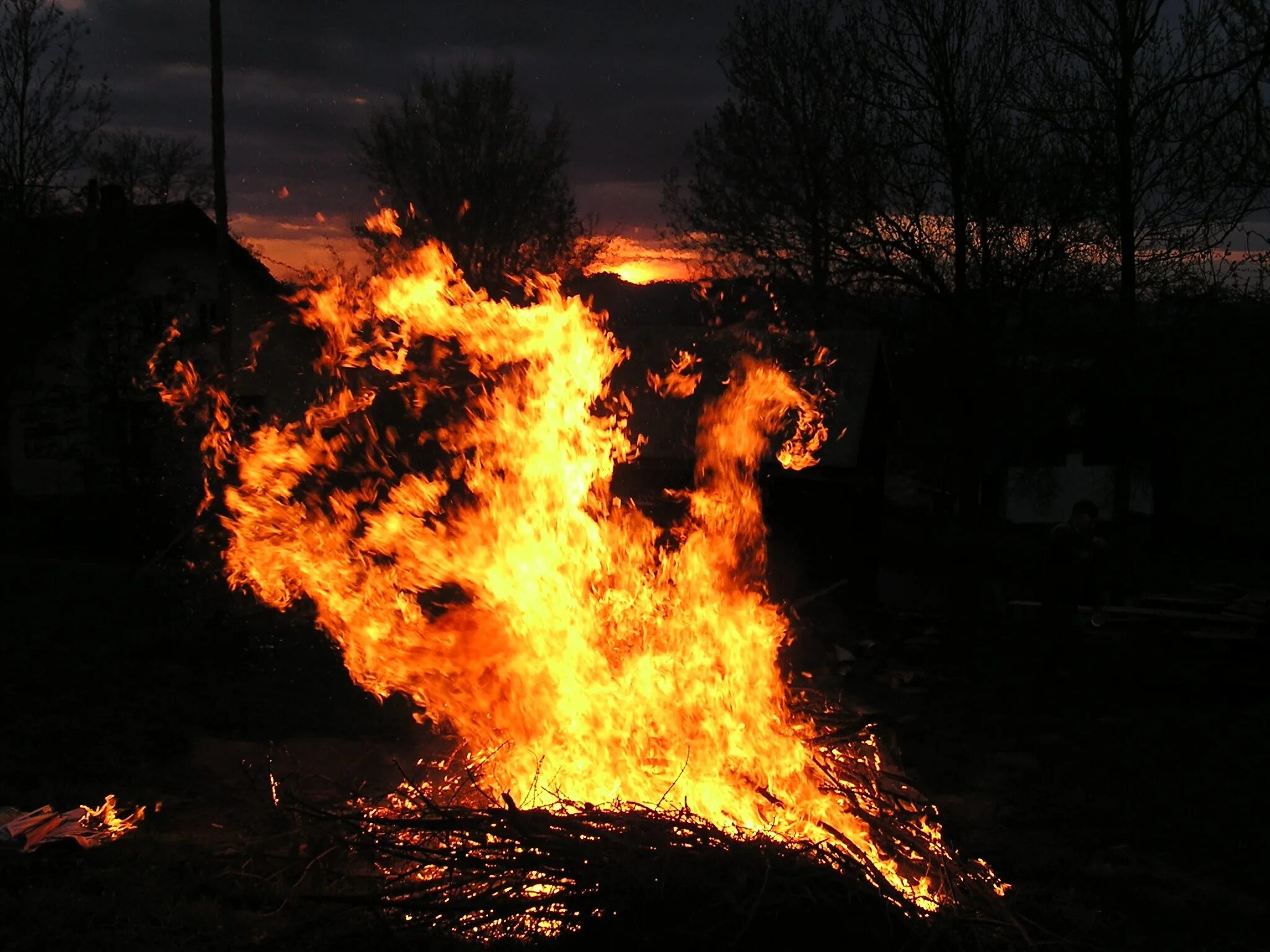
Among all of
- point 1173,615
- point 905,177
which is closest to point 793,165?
point 905,177

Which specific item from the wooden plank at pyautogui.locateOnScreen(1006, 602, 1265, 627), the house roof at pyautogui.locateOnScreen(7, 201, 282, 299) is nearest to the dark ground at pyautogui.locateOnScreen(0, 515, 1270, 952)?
the wooden plank at pyautogui.locateOnScreen(1006, 602, 1265, 627)

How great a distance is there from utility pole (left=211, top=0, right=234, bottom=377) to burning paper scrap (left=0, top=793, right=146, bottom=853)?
8.02 m

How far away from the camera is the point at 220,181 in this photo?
13945 millimetres

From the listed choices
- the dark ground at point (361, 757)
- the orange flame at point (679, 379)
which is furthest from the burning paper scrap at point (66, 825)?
the orange flame at point (679, 379)

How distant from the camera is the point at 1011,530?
23.6 meters

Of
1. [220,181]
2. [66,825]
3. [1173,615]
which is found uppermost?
[220,181]

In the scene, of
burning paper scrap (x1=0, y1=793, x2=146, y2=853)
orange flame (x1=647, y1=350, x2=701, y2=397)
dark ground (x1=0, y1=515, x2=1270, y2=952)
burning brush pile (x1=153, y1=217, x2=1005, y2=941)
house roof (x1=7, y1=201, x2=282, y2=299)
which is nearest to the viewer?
burning brush pile (x1=153, y1=217, x2=1005, y2=941)

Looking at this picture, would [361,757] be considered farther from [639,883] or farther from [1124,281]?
[1124,281]

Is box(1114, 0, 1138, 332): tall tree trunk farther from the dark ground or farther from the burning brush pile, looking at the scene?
the burning brush pile

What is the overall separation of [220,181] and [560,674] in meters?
10.7

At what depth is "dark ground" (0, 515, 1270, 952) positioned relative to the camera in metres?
5.38

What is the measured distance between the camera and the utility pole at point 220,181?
13.6m

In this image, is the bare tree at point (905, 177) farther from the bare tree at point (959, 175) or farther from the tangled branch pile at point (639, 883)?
the tangled branch pile at point (639, 883)

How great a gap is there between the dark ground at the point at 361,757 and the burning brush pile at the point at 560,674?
21.4 inches
